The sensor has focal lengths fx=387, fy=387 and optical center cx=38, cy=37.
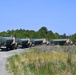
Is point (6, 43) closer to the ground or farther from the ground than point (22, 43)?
farther from the ground

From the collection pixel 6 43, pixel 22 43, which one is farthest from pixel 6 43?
pixel 22 43

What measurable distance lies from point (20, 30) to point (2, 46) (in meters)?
54.4

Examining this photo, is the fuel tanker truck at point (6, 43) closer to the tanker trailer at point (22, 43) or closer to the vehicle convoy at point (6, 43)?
the vehicle convoy at point (6, 43)

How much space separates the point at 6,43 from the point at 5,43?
276mm

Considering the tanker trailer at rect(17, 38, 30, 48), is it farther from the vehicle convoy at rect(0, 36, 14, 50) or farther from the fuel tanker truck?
the vehicle convoy at rect(0, 36, 14, 50)

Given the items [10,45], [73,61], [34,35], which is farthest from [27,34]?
[73,61]

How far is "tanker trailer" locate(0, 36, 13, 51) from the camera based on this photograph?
2088 inches

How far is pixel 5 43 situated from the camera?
53594 millimetres

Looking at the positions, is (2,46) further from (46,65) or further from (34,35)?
(34,35)

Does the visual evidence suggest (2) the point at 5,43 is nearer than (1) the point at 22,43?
Yes

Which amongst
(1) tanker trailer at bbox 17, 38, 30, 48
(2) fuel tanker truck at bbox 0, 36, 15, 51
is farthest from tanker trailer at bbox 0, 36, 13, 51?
(1) tanker trailer at bbox 17, 38, 30, 48

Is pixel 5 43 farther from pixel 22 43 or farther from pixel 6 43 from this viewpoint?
pixel 22 43

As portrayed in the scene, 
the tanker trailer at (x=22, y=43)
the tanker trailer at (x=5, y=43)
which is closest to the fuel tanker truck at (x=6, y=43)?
the tanker trailer at (x=5, y=43)

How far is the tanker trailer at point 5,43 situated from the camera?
53025 millimetres
